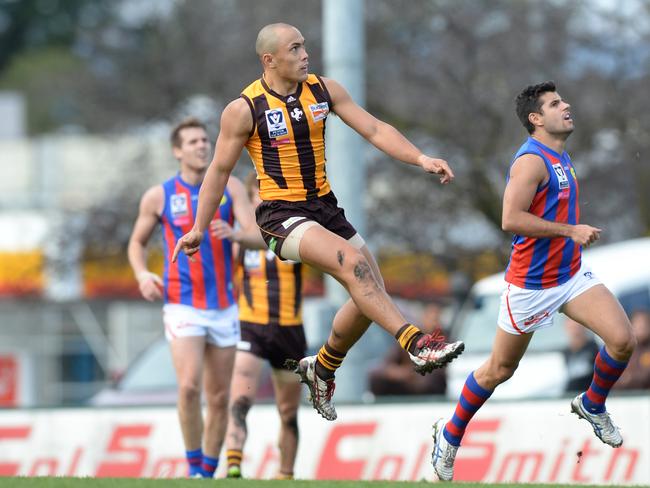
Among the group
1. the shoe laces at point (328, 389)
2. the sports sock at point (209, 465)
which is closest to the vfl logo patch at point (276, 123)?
the shoe laces at point (328, 389)

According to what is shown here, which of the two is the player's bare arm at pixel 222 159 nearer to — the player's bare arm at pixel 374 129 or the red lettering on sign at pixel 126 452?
the player's bare arm at pixel 374 129

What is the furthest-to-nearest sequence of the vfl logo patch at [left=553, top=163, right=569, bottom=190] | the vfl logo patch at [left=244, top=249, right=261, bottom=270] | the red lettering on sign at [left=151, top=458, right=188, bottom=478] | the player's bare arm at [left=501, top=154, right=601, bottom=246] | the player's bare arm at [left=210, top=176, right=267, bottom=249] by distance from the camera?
the red lettering on sign at [left=151, top=458, right=188, bottom=478] → the vfl logo patch at [left=244, top=249, right=261, bottom=270] → the player's bare arm at [left=210, top=176, right=267, bottom=249] → the vfl logo patch at [left=553, top=163, right=569, bottom=190] → the player's bare arm at [left=501, top=154, right=601, bottom=246]

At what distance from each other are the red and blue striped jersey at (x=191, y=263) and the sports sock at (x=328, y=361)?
6.84 ft

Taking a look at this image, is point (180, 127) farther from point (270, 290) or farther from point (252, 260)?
point (270, 290)

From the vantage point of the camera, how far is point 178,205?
36.7 ft

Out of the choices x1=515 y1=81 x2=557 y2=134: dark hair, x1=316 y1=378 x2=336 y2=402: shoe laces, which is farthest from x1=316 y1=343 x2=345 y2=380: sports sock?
x1=515 y1=81 x2=557 y2=134: dark hair

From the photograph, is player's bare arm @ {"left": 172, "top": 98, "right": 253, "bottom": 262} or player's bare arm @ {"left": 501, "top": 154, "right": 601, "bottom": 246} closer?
player's bare arm @ {"left": 501, "top": 154, "right": 601, "bottom": 246}

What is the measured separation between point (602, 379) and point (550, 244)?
95 cm

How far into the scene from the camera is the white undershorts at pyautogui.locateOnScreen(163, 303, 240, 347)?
11078 mm

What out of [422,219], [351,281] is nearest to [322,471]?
[351,281]

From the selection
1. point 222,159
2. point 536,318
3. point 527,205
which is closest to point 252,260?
point 222,159

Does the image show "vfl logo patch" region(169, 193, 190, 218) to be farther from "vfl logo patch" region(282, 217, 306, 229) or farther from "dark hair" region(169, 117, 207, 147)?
"vfl logo patch" region(282, 217, 306, 229)

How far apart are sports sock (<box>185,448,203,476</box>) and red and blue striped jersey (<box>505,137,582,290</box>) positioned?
3.28 metres

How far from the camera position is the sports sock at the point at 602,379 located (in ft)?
30.4
